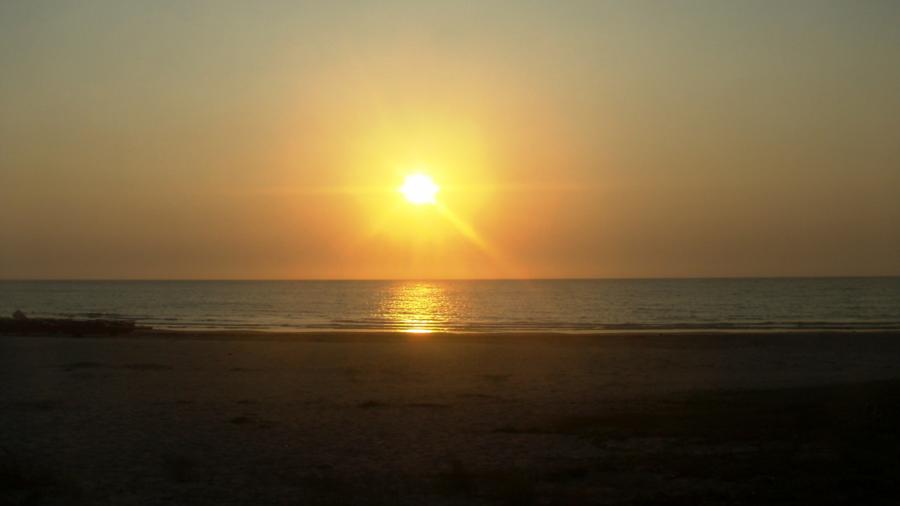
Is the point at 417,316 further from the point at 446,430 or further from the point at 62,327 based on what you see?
the point at 446,430

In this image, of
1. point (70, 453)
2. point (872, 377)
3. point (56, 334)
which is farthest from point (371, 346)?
point (70, 453)

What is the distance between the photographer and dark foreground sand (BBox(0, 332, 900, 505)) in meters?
10.0

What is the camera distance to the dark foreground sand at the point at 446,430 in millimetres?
10000

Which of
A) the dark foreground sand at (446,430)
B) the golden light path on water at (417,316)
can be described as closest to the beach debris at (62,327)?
the dark foreground sand at (446,430)

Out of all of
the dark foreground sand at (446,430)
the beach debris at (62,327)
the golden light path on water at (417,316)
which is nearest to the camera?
the dark foreground sand at (446,430)

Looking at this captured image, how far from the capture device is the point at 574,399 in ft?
58.1

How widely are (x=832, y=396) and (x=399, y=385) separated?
9.65 m

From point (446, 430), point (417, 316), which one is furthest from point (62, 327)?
point (417, 316)

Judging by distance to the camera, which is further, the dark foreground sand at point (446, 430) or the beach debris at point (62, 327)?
the beach debris at point (62, 327)

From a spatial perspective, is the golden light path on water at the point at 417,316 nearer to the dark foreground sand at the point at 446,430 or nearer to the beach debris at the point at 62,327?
the beach debris at the point at 62,327

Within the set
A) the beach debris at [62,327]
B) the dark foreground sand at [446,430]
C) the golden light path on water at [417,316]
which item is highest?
the golden light path on water at [417,316]

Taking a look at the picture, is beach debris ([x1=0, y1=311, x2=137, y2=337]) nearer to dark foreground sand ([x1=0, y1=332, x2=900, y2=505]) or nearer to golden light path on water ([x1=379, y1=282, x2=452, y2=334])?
dark foreground sand ([x1=0, y1=332, x2=900, y2=505])

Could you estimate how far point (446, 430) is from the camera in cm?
1412

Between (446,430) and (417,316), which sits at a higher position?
(417,316)
